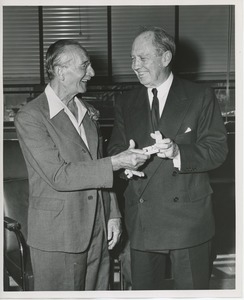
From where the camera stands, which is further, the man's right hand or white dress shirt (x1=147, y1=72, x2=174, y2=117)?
white dress shirt (x1=147, y1=72, x2=174, y2=117)

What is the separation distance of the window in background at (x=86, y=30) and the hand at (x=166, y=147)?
2245 mm

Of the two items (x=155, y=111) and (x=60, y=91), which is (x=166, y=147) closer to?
(x=155, y=111)

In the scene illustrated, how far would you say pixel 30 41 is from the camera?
3521mm

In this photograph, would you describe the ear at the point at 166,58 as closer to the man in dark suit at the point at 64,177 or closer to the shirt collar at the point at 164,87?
the shirt collar at the point at 164,87

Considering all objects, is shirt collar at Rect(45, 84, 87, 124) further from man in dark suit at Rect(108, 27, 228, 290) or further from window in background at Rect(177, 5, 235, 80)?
window in background at Rect(177, 5, 235, 80)

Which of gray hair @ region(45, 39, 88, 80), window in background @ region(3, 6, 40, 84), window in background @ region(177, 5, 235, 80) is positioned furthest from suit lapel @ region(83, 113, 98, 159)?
window in background @ region(177, 5, 235, 80)

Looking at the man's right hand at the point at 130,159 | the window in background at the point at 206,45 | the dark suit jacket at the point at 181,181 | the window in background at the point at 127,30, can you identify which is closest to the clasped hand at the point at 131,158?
the man's right hand at the point at 130,159

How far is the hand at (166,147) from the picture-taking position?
52.2 inches

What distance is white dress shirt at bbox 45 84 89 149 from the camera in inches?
56.1

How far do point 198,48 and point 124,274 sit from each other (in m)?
2.47

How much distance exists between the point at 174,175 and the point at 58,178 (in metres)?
0.45

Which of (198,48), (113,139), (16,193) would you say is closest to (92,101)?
(198,48)

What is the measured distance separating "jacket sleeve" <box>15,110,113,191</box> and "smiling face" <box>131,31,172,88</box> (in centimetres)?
38

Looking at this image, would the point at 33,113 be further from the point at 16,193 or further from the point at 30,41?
the point at 30,41
